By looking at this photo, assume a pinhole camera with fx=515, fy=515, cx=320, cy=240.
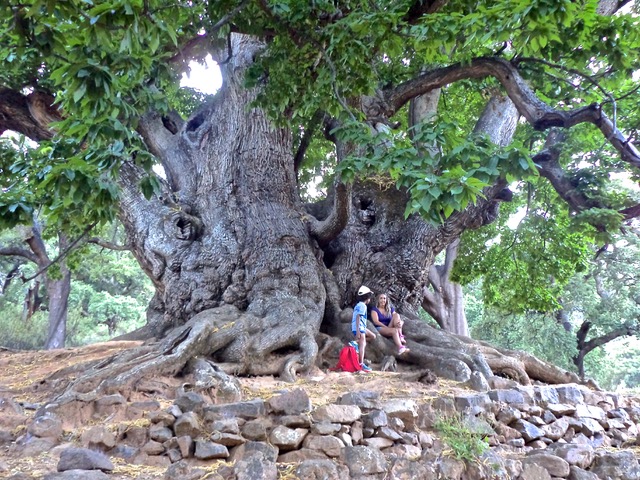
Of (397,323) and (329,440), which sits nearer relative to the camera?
(329,440)

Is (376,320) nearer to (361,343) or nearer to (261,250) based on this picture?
(361,343)

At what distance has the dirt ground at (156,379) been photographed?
305cm

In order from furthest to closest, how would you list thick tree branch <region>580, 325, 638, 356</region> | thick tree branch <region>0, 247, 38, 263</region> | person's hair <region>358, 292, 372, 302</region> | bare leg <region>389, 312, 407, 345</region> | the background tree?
the background tree, thick tree branch <region>580, 325, 638, 356</region>, thick tree branch <region>0, 247, 38, 263</region>, person's hair <region>358, 292, 372, 302</region>, bare leg <region>389, 312, 407, 345</region>

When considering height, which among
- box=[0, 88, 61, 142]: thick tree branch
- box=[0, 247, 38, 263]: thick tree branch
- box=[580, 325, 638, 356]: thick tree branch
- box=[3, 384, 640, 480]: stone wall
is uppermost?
box=[0, 88, 61, 142]: thick tree branch

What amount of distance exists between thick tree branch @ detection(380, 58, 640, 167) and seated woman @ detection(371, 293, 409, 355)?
7.82 ft

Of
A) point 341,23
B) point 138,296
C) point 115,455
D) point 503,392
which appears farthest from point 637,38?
point 138,296

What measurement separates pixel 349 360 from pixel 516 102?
3447 mm

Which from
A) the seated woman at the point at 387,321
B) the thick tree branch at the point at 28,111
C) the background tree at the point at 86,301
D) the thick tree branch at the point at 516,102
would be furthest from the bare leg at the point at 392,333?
the background tree at the point at 86,301

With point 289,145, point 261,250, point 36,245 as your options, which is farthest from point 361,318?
point 36,245

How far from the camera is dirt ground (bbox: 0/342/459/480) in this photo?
305cm

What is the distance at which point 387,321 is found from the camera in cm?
641

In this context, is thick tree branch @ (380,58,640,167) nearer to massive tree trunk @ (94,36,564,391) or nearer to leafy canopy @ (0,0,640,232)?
leafy canopy @ (0,0,640,232)

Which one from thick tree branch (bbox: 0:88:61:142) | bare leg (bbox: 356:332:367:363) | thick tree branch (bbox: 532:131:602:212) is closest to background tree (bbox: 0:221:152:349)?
thick tree branch (bbox: 0:88:61:142)

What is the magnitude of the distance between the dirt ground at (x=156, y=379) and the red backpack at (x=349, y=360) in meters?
0.22
